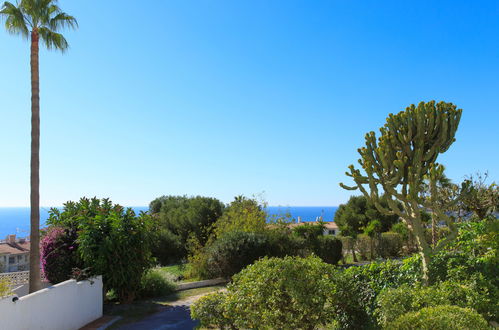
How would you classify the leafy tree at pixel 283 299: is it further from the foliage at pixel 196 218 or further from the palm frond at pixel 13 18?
the foliage at pixel 196 218

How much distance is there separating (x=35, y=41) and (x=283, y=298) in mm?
11248

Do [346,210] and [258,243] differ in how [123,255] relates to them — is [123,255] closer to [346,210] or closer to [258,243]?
[258,243]

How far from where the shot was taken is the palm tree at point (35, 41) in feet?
37.9

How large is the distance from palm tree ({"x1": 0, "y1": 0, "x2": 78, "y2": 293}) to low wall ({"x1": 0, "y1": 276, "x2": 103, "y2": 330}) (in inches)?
54.5

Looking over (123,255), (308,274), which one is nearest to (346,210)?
(123,255)

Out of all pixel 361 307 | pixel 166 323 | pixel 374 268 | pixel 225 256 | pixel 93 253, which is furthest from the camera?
pixel 225 256

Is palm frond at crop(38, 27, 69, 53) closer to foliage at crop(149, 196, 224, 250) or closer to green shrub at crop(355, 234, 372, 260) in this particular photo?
foliage at crop(149, 196, 224, 250)

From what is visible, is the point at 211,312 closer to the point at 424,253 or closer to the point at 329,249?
the point at 424,253

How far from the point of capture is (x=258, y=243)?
1761cm

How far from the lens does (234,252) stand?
56.7 feet

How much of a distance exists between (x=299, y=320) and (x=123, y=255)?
747cm

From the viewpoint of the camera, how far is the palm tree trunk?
11.3 meters

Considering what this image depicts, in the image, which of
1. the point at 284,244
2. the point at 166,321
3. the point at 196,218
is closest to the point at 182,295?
the point at 166,321

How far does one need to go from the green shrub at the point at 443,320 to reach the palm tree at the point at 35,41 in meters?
10.1
